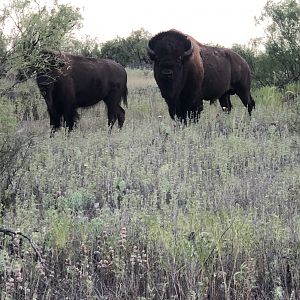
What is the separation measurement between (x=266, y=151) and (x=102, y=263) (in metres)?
4.12

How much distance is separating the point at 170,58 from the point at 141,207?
6088mm

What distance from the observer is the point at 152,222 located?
412 centimetres

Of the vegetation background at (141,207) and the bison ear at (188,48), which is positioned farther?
the bison ear at (188,48)

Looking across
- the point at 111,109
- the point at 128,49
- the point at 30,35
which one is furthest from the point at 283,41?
the point at 128,49

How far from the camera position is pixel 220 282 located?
11.8 feet

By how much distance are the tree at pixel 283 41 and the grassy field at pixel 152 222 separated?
9782mm

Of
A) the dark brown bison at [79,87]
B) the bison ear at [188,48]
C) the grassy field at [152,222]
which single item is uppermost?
the bison ear at [188,48]

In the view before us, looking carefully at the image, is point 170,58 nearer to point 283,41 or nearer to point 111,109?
point 111,109

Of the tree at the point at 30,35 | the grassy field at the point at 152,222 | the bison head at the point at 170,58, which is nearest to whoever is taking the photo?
the grassy field at the point at 152,222

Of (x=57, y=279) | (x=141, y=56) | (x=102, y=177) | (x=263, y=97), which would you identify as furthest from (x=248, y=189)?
(x=141, y=56)

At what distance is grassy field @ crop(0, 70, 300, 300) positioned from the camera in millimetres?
3543

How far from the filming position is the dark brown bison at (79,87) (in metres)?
10.8

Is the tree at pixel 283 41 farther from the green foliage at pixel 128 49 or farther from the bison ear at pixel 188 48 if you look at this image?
the green foliage at pixel 128 49

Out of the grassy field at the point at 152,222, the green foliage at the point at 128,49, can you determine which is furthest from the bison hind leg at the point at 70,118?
the green foliage at the point at 128,49
